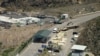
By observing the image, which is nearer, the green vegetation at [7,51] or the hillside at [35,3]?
the green vegetation at [7,51]

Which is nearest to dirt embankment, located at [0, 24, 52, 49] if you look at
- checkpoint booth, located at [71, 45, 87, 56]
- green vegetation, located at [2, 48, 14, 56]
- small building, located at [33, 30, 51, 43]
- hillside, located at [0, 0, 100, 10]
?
green vegetation, located at [2, 48, 14, 56]

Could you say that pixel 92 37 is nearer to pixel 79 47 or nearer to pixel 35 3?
pixel 79 47

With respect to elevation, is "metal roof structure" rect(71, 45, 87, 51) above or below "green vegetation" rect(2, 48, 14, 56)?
above

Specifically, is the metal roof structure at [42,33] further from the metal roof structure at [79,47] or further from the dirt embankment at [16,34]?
the metal roof structure at [79,47]

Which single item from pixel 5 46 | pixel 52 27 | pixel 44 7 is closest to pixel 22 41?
pixel 5 46

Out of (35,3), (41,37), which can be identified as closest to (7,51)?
(41,37)

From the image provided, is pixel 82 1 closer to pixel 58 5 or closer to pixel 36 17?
pixel 58 5

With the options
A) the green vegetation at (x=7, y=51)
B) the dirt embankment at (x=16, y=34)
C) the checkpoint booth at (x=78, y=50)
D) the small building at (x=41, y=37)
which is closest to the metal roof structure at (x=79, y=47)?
the checkpoint booth at (x=78, y=50)

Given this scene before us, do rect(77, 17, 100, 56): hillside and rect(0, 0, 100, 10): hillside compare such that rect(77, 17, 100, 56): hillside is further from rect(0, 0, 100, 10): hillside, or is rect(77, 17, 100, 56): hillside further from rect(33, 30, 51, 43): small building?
rect(0, 0, 100, 10): hillside

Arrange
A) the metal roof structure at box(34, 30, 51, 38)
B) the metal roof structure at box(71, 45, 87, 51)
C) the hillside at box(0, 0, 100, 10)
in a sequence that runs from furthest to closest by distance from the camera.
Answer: the hillside at box(0, 0, 100, 10), the metal roof structure at box(34, 30, 51, 38), the metal roof structure at box(71, 45, 87, 51)
